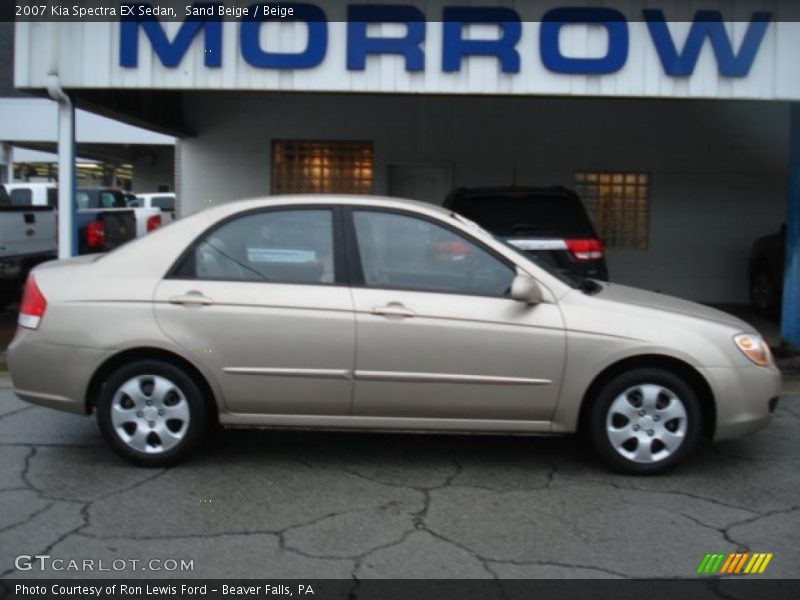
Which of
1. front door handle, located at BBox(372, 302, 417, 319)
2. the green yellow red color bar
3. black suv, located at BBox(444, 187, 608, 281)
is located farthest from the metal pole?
the green yellow red color bar

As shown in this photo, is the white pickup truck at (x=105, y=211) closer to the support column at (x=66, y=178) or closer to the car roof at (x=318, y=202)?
the support column at (x=66, y=178)

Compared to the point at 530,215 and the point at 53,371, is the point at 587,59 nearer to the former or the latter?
the point at 530,215

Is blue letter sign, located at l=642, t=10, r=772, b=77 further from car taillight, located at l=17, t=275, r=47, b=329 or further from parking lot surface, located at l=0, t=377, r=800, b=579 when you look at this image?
car taillight, located at l=17, t=275, r=47, b=329

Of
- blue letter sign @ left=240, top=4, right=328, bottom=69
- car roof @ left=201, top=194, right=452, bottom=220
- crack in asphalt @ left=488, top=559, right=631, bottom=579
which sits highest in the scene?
blue letter sign @ left=240, top=4, right=328, bottom=69

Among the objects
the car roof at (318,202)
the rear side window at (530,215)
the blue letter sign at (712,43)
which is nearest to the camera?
the car roof at (318,202)

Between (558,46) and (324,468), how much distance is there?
4.58 m

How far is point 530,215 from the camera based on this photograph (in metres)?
8.12

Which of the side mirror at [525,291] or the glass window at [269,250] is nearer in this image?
the side mirror at [525,291]

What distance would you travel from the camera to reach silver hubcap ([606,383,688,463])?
4.91 metres

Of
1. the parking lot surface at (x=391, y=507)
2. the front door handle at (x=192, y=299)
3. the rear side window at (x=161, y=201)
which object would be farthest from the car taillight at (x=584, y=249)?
the rear side window at (x=161, y=201)

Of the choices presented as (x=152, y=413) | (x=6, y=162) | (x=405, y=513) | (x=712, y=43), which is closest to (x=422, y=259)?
(x=405, y=513)

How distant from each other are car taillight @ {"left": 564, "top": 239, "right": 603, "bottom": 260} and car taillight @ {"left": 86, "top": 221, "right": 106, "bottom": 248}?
6.43 m

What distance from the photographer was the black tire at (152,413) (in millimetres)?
4945

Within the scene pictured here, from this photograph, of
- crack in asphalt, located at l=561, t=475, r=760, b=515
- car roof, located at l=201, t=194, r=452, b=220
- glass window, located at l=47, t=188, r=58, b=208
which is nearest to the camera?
crack in asphalt, located at l=561, t=475, r=760, b=515
